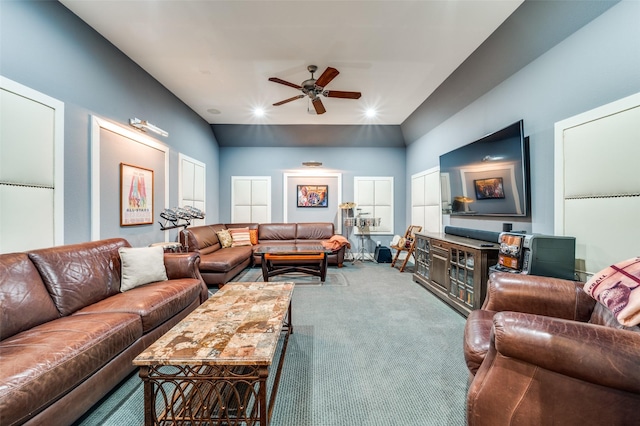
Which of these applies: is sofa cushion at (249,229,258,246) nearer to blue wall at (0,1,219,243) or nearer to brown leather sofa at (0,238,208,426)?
blue wall at (0,1,219,243)

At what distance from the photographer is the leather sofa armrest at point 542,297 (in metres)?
1.48

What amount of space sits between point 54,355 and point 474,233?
13.1 feet

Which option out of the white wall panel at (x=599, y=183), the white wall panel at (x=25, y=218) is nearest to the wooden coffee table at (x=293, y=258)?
the white wall panel at (x=25, y=218)

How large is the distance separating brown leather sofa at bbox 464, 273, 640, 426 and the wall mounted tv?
1862mm

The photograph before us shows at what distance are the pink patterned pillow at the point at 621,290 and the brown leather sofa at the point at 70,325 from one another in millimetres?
2701

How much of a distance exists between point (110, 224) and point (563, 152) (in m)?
4.74

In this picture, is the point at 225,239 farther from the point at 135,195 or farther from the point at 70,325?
the point at 70,325

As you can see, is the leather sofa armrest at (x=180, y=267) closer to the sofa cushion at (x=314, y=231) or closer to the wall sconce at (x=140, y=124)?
the wall sconce at (x=140, y=124)

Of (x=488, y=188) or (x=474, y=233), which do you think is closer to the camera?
(x=488, y=188)

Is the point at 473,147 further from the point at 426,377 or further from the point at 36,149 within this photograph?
the point at 36,149

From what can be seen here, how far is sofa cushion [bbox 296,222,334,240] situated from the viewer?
575cm

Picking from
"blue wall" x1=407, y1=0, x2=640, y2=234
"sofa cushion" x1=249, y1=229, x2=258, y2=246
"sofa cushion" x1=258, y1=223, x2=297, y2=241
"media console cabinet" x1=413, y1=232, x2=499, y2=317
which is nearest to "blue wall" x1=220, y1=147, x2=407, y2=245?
"sofa cushion" x1=258, y1=223, x2=297, y2=241

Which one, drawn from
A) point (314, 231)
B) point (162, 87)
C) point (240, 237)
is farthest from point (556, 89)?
point (240, 237)

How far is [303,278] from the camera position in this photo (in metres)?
4.20
